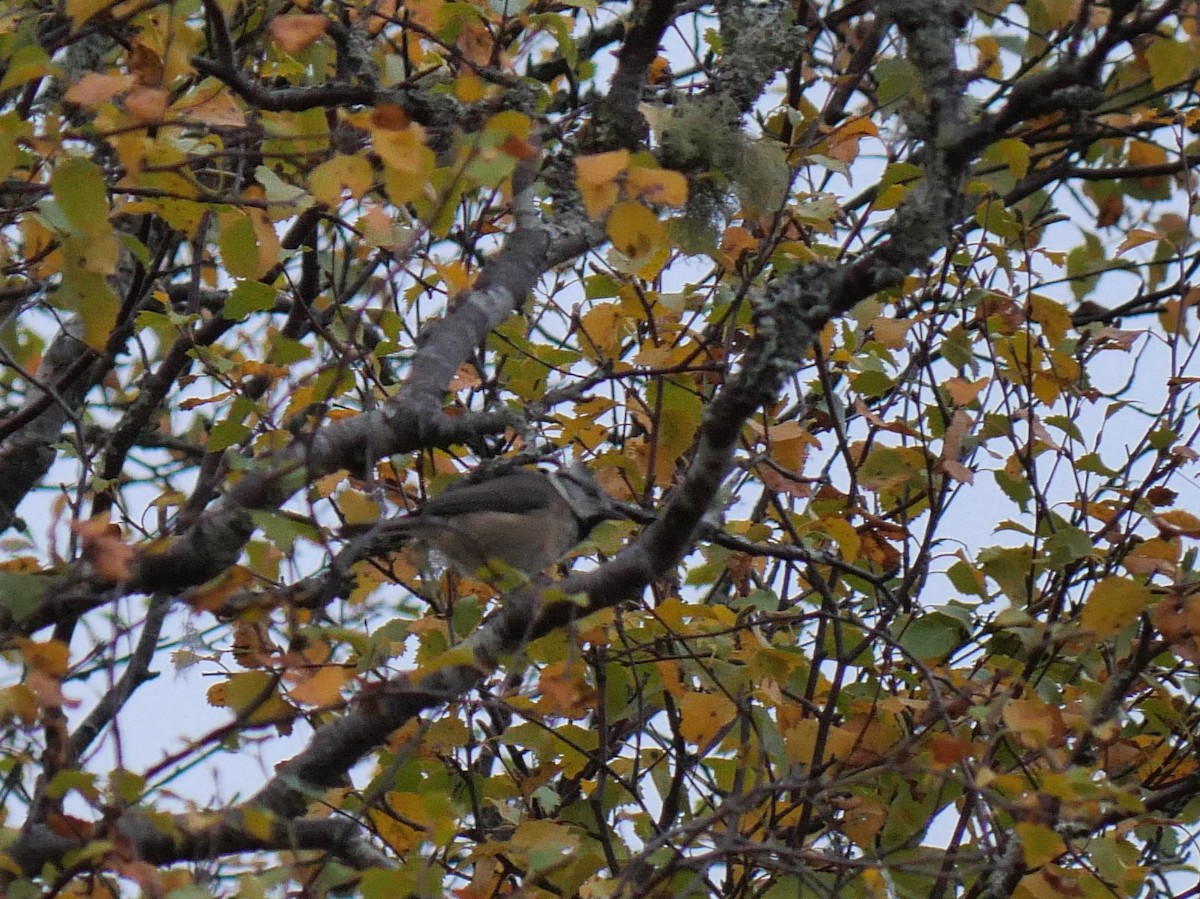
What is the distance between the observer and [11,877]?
2414mm

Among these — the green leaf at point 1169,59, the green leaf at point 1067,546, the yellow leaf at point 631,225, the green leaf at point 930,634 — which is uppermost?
the green leaf at point 1169,59

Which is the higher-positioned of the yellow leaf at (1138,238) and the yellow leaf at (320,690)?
the yellow leaf at (1138,238)

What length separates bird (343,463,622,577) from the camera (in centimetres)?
435

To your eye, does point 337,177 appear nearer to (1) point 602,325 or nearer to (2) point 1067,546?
(1) point 602,325

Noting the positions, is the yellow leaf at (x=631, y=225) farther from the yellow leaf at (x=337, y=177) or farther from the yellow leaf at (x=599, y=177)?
the yellow leaf at (x=337, y=177)

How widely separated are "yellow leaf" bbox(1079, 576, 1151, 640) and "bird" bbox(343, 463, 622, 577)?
A: 1.55 metres

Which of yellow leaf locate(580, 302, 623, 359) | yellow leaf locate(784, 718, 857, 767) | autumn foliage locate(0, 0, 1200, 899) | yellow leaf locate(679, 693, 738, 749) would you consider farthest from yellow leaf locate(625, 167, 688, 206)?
yellow leaf locate(784, 718, 857, 767)

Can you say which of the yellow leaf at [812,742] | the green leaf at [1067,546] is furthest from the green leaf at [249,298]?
the green leaf at [1067,546]

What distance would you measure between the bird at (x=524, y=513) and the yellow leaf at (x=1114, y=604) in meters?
1.55

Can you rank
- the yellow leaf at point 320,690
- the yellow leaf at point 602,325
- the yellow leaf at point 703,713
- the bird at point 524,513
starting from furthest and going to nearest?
the bird at point 524,513
the yellow leaf at point 602,325
the yellow leaf at point 703,713
the yellow leaf at point 320,690

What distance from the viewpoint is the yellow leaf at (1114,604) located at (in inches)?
112

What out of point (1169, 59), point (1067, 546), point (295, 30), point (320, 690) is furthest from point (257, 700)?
point (1067, 546)

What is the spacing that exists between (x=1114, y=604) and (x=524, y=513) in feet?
9.06

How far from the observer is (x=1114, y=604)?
2859 millimetres
